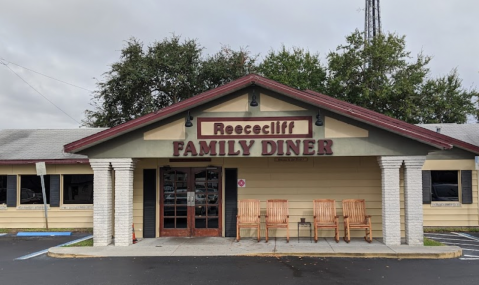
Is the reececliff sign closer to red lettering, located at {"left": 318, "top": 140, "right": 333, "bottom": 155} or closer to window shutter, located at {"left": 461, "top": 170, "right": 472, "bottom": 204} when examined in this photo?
red lettering, located at {"left": 318, "top": 140, "right": 333, "bottom": 155}

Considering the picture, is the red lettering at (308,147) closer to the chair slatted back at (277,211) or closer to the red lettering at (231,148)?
the red lettering at (231,148)

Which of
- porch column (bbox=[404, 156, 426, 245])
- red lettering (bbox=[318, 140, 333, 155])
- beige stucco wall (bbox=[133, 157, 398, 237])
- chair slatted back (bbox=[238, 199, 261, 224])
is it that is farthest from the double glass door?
porch column (bbox=[404, 156, 426, 245])

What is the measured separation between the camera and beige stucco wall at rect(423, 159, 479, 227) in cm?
1565

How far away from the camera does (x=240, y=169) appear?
13.6 meters

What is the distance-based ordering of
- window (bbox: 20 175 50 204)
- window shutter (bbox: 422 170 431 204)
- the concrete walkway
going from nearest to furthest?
the concrete walkway, window shutter (bbox: 422 170 431 204), window (bbox: 20 175 50 204)

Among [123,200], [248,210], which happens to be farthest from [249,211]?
[123,200]

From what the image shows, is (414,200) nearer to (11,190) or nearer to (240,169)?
(240,169)

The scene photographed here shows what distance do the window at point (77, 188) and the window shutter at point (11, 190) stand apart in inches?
68.3

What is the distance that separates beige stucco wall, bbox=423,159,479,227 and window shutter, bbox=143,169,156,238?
31.1ft

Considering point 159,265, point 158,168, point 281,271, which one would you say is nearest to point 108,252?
point 159,265

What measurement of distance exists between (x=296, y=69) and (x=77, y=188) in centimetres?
2261

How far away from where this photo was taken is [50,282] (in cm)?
844

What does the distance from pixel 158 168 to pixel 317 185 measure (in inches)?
190

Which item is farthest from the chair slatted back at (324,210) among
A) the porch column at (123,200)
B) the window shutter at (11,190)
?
the window shutter at (11,190)
